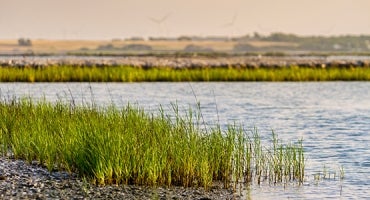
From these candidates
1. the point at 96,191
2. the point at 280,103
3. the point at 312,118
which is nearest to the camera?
the point at 96,191

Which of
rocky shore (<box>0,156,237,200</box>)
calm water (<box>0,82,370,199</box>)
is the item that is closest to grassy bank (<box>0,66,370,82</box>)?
calm water (<box>0,82,370,199</box>)

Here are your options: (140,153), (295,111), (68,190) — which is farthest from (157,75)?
(68,190)

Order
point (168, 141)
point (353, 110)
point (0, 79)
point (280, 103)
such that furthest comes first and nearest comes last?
point (0, 79)
point (280, 103)
point (353, 110)
point (168, 141)

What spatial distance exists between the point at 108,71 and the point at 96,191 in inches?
1758

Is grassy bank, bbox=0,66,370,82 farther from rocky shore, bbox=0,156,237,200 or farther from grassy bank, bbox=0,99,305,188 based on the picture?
rocky shore, bbox=0,156,237,200

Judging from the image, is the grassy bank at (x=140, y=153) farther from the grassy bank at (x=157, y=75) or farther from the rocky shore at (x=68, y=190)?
the grassy bank at (x=157, y=75)

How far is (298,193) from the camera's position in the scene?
1741 cm

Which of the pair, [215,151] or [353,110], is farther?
[353,110]

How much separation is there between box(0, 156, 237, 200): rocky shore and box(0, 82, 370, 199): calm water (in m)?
1.63

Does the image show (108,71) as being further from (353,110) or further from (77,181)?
(77,181)

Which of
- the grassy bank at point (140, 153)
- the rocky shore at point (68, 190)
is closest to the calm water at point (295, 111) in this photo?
the grassy bank at point (140, 153)

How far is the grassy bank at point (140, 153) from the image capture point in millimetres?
15891

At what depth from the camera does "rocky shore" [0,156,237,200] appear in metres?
14.7

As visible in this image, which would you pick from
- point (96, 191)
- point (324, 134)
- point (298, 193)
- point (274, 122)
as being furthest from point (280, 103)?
point (96, 191)
